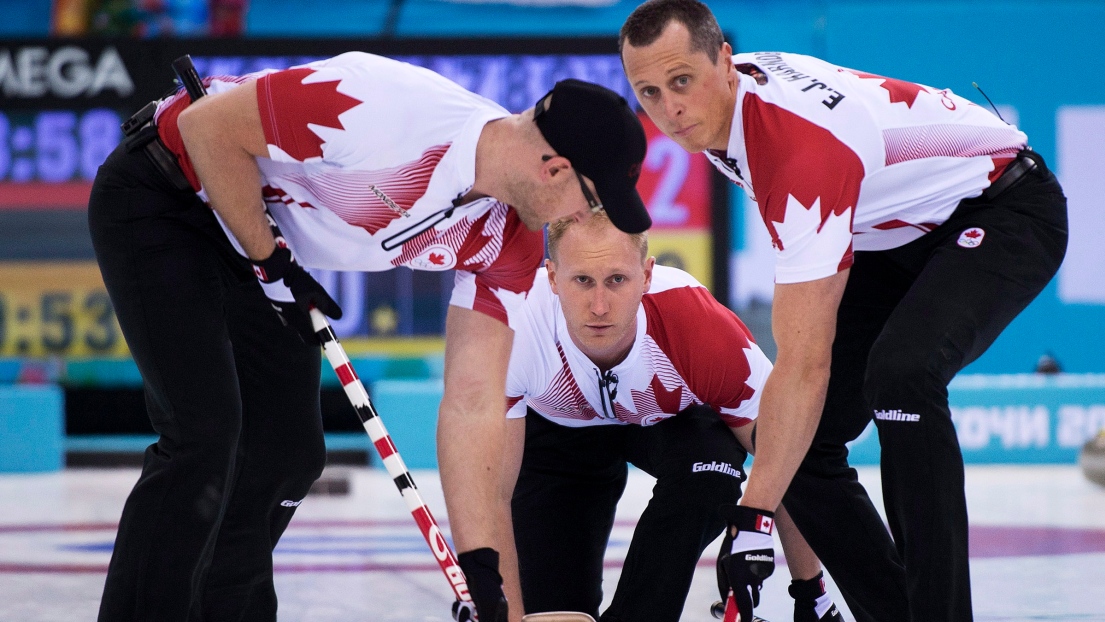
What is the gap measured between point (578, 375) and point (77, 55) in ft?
19.3

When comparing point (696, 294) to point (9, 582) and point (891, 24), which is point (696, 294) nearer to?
point (9, 582)

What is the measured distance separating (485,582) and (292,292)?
0.76m

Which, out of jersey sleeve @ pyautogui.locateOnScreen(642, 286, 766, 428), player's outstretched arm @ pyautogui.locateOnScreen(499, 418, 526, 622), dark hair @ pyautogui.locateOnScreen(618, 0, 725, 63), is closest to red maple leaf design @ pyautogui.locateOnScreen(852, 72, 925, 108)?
dark hair @ pyautogui.locateOnScreen(618, 0, 725, 63)

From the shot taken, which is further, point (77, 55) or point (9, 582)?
point (77, 55)

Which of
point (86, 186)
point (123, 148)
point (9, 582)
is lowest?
point (9, 582)

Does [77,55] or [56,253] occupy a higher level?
[77,55]

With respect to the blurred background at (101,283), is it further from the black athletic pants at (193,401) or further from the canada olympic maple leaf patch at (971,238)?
the canada olympic maple leaf patch at (971,238)

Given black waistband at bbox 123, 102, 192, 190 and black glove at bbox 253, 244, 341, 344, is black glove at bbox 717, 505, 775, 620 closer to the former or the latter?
black glove at bbox 253, 244, 341, 344

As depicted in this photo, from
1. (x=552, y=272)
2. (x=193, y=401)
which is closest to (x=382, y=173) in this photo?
(x=193, y=401)

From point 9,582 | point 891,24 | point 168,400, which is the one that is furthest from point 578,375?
point 891,24

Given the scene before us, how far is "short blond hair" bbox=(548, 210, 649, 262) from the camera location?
3.08 meters

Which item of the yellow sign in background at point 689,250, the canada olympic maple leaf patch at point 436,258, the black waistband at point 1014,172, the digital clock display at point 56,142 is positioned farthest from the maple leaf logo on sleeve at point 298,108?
the digital clock display at point 56,142

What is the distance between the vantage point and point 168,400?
96.4 inches

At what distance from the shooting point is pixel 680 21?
261 cm
